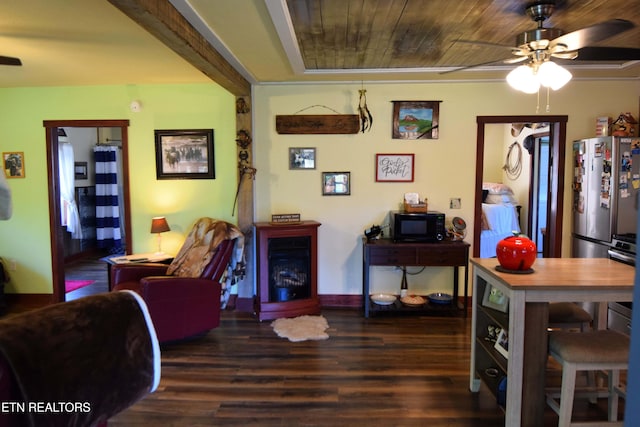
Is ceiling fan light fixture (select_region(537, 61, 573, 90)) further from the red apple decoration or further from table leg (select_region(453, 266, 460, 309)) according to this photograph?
table leg (select_region(453, 266, 460, 309))

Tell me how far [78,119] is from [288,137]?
233cm

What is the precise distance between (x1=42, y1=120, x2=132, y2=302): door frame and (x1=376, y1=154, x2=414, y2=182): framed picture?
2.76 m

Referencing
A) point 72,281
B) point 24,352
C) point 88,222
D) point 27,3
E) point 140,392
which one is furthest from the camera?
point 88,222

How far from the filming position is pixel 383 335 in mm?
3645

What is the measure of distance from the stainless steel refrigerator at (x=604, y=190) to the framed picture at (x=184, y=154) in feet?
12.5

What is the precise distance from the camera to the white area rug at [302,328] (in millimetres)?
3578

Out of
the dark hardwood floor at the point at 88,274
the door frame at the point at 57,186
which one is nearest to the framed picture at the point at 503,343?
the door frame at the point at 57,186

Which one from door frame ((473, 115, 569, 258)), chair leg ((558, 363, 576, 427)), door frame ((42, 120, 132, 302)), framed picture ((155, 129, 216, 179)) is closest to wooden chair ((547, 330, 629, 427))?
chair leg ((558, 363, 576, 427))

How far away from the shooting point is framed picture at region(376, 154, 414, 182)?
431 centimetres

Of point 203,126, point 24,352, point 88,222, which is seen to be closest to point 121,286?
point 203,126

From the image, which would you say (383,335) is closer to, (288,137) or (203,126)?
(288,137)

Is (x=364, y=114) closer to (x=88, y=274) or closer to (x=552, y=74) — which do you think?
(x=552, y=74)

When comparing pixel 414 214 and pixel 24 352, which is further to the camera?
pixel 414 214

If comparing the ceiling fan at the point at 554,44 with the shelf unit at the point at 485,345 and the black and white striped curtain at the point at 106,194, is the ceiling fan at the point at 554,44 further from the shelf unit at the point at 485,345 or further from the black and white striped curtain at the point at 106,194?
the black and white striped curtain at the point at 106,194
